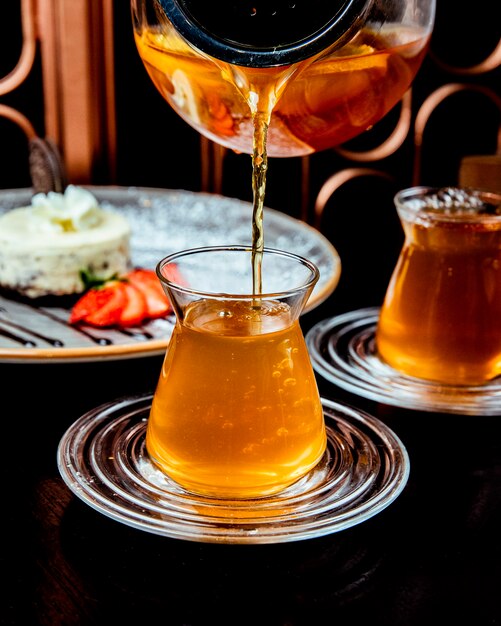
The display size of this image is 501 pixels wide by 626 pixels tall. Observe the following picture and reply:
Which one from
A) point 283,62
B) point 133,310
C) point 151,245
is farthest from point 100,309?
point 283,62

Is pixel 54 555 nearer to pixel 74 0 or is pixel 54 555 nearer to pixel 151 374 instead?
pixel 151 374

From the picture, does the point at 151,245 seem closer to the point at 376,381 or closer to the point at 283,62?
the point at 376,381

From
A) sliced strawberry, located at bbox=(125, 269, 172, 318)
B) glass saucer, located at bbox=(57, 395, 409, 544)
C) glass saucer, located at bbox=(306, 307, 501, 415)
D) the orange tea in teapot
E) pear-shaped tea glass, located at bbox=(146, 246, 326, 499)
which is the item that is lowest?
sliced strawberry, located at bbox=(125, 269, 172, 318)

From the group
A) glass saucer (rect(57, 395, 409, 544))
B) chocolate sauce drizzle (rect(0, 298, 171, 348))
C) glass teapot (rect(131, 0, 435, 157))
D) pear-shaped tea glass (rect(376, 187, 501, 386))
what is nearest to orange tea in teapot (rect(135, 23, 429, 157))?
glass teapot (rect(131, 0, 435, 157))

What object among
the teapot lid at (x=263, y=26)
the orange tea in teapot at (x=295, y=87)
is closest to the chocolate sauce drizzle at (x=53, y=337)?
the orange tea in teapot at (x=295, y=87)

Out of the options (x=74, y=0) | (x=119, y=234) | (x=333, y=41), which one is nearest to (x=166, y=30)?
(x=333, y=41)

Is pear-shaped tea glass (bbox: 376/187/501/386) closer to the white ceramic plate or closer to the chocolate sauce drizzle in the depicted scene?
the white ceramic plate
